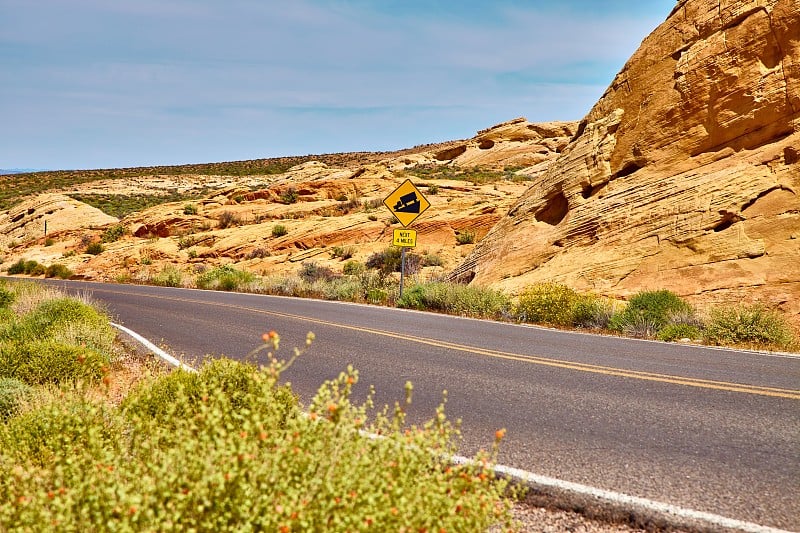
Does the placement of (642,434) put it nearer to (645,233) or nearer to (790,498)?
(790,498)

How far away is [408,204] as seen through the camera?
17859 millimetres

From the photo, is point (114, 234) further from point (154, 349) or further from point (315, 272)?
point (154, 349)

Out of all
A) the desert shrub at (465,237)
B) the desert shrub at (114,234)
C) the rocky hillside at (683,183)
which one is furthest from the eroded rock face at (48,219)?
the desert shrub at (465,237)

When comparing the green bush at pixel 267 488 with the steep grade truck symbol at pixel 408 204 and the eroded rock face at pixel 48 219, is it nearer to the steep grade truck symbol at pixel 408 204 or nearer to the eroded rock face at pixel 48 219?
the steep grade truck symbol at pixel 408 204

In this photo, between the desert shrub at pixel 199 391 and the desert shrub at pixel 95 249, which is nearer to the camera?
the desert shrub at pixel 199 391

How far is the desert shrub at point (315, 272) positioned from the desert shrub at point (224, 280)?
2.06 m

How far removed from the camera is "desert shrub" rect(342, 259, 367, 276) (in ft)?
78.1

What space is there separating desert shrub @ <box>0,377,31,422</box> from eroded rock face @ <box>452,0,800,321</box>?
36.2 ft

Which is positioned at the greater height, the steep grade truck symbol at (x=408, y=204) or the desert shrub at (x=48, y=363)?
the steep grade truck symbol at (x=408, y=204)

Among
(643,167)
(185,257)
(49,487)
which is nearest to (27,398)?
(49,487)

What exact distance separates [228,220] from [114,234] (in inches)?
335

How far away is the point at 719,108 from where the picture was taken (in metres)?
13.8

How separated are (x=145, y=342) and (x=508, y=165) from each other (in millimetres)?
46581

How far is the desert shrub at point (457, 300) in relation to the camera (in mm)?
13668
